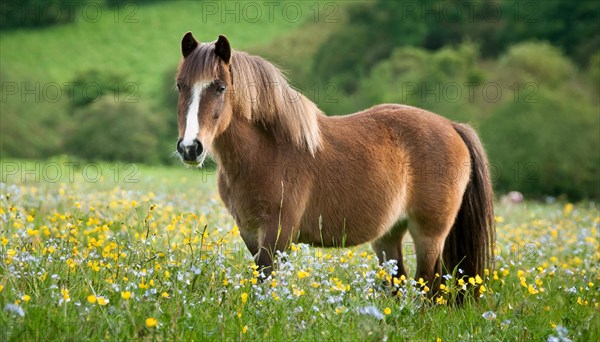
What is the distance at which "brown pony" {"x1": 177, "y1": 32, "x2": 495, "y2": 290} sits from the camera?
5.29m

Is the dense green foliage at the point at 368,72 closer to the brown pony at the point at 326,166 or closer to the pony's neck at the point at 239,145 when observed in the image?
the brown pony at the point at 326,166

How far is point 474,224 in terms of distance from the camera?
6.89 metres

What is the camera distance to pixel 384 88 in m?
43.2

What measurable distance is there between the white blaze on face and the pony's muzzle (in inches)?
0.7

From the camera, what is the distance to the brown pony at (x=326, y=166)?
5.29 metres

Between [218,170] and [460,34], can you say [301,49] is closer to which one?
[460,34]

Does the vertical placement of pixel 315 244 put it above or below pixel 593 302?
above

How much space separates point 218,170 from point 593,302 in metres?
3.43

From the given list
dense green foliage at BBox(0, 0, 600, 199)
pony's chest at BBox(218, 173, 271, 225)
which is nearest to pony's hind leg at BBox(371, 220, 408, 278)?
pony's chest at BBox(218, 173, 271, 225)

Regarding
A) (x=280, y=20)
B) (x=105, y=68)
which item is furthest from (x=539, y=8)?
(x=105, y=68)

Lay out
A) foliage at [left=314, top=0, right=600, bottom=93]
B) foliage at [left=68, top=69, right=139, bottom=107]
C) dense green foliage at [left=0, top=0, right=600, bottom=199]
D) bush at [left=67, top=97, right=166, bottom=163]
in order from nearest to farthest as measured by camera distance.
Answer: dense green foliage at [left=0, top=0, right=600, bottom=199], foliage at [left=314, top=0, right=600, bottom=93], bush at [left=67, top=97, right=166, bottom=163], foliage at [left=68, top=69, right=139, bottom=107]

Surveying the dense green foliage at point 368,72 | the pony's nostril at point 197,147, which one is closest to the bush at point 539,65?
the dense green foliage at point 368,72
